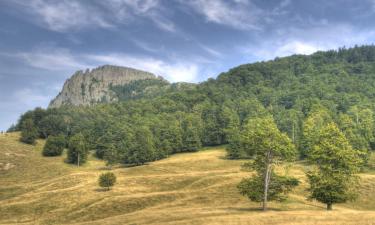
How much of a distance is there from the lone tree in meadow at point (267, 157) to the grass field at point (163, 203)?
2.83 m

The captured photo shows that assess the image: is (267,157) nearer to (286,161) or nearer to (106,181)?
(286,161)

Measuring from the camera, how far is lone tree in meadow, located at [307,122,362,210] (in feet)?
179

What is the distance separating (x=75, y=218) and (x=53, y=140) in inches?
4589

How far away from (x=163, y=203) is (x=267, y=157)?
1039 inches

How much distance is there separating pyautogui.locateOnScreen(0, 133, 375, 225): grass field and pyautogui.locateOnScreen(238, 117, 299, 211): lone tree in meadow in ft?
9.30

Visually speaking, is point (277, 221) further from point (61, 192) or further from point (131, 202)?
point (61, 192)

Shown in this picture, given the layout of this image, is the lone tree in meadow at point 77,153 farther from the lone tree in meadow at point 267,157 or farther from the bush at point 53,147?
the lone tree in meadow at point 267,157

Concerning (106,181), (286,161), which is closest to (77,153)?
(106,181)

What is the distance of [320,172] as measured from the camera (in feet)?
188

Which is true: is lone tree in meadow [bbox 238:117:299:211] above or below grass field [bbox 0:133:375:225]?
above

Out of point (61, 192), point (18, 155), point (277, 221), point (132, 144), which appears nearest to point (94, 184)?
point (61, 192)

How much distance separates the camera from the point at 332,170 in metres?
55.8

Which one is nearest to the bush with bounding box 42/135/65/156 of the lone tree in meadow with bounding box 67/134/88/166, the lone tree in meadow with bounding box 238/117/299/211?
the lone tree in meadow with bounding box 67/134/88/166

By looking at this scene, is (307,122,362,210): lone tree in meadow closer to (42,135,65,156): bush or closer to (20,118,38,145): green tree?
(42,135,65,156): bush
